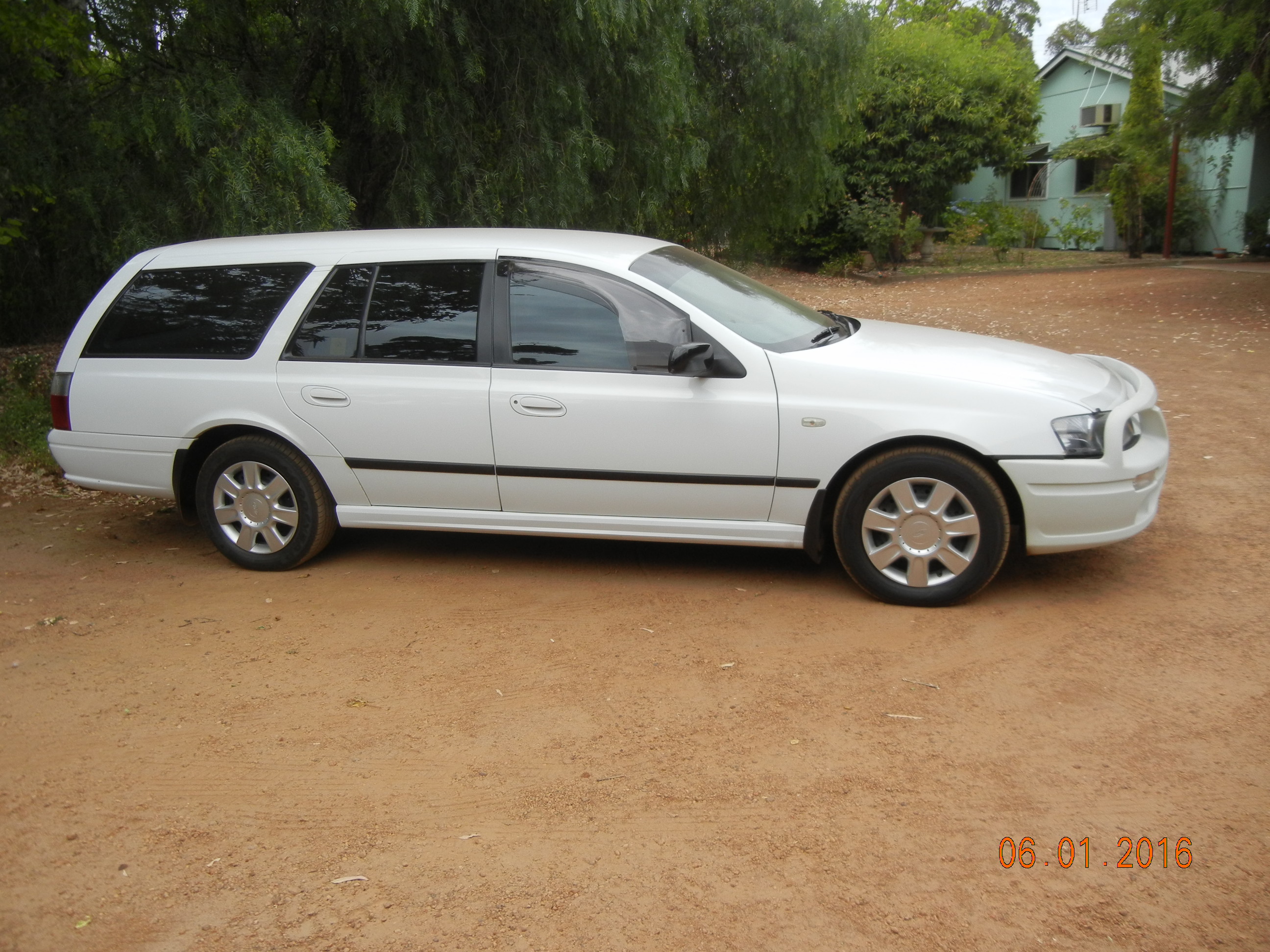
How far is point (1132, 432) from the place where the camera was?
4.99 meters

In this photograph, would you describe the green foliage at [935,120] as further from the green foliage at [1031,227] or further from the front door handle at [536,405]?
the front door handle at [536,405]

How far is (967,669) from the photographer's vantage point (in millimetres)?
4324

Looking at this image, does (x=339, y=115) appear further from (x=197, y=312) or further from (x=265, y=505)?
(x=265, y=505)

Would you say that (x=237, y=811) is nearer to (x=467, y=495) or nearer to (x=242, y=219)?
(x=467, y=495)

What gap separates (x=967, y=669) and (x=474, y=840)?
2.08 meters

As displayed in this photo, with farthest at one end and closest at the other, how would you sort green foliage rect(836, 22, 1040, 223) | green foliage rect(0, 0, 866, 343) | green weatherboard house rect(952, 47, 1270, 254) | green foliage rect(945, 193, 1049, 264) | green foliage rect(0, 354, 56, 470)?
green foliage rect(945, 193, 1049, 264) → green foliage rect(836, 22, 1040, 223) → green weatherboard house rect(952, 47, 1270, 254) → green foliage rect(0, 354, 56, 470) → green foliage rect(0, 0, 866, 343)

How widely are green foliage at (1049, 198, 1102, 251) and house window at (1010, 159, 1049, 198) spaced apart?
205cm

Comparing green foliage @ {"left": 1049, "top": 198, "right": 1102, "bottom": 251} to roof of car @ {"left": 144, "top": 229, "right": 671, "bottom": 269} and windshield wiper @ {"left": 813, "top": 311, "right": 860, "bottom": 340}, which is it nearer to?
windshield wiper @ {"left": 813, "top": 311, "right": 860, "bottom": 340}

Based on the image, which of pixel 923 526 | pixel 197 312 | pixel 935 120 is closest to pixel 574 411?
pixel 923 526

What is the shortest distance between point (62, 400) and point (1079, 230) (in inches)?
947

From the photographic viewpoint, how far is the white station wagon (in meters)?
4.81

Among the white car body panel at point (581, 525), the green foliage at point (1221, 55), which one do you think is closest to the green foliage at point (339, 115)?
the white car body panel at point (581, 525)

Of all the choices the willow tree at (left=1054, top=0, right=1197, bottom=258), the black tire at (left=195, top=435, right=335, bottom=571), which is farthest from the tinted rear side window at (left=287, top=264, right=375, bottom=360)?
the willow tree at (left=1054, top=0, right=1197, bottom=258)

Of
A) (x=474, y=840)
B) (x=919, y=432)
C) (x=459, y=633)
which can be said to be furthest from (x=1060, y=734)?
(x=459, y=633)
